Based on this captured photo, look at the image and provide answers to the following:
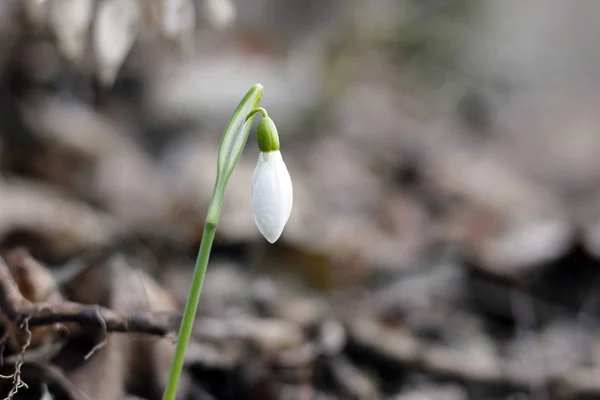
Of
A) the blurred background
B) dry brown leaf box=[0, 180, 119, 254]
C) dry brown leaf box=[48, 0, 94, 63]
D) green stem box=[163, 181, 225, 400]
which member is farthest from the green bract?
dry brown leaf box=[0, 180, 119, 254]

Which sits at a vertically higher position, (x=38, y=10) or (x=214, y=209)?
(x=38, y=10)

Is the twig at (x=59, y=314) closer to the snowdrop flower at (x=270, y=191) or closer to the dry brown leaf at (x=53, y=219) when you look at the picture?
the snowdrop flower at (x=270, y=191)

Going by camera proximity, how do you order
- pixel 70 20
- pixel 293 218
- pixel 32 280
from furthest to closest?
pixel 293 218
pixel 70 20
pixel 32 280

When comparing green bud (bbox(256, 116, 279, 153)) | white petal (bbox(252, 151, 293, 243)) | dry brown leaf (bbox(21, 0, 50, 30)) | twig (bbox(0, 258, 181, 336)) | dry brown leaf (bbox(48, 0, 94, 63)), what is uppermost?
dry brown leaf (bbox(21, 0, 50, 30))

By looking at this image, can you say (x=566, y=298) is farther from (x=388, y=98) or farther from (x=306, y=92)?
(x=388, y=98)

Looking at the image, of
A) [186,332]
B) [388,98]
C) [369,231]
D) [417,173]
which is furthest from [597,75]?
[186,332]

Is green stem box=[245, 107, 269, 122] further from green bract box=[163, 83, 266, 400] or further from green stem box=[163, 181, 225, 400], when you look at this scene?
green stem box=[163, 181, 225, 400]

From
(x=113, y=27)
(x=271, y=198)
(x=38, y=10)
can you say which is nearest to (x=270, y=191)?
(x=271, y=198)

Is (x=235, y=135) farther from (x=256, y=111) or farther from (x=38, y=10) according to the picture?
(x=38, y=10)
